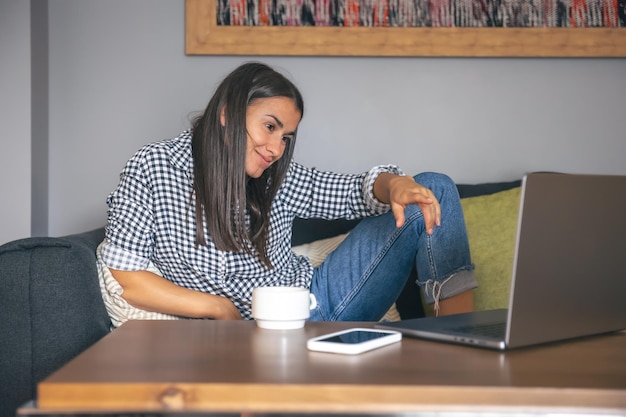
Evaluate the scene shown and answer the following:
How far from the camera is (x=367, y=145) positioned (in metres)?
2.48

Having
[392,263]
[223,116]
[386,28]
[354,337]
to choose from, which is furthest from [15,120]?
[354,337]

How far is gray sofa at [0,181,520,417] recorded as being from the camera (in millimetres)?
1388

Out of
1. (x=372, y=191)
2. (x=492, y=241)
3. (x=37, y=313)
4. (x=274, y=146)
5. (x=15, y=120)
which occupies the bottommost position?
(x=37, y=313)

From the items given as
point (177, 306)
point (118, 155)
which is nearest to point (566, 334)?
point (177, 306)

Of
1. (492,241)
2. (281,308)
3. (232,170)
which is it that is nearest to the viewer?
(281,308)

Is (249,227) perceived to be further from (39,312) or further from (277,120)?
(39,312)

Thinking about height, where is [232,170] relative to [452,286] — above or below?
above

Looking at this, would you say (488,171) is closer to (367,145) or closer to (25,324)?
(367,145)

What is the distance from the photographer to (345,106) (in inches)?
97.2

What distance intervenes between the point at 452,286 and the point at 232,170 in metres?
0.55

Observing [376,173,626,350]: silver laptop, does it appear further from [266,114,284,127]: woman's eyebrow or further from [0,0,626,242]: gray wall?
[0,0,626,242]: gray wall

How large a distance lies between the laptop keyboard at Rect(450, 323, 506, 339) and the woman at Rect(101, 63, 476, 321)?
1.44ft

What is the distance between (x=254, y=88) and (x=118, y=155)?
92 cm

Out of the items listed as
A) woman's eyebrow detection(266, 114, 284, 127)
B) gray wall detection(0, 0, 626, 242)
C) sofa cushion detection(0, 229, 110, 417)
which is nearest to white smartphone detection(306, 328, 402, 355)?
sofa cushion detection(0, 229, 110, 417)
